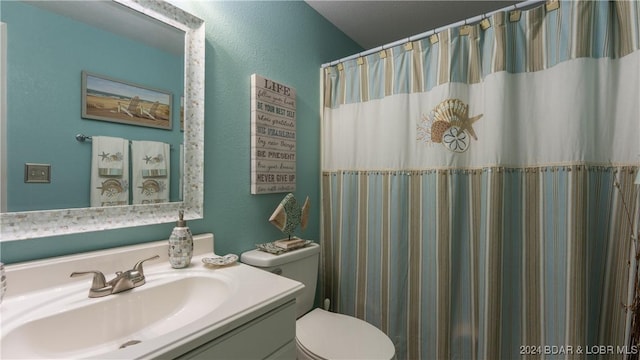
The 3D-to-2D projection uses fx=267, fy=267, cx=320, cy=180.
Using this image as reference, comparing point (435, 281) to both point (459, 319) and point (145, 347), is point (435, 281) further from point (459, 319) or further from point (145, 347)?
point (145, 347)

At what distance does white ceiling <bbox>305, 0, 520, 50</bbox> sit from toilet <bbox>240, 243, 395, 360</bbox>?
1476 mm

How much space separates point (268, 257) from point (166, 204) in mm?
478

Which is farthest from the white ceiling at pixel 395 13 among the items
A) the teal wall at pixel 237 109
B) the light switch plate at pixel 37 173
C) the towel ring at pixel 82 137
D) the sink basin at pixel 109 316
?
the sink basin at pixel 109 316

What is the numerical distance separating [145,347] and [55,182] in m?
0.61

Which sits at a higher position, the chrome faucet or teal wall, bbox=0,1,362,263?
teal wall, bbox=0,1,362,263

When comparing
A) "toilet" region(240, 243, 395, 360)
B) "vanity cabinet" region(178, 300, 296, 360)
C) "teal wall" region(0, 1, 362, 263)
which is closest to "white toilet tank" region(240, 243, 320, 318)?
"toilet" region(240, 243, 395, 360)

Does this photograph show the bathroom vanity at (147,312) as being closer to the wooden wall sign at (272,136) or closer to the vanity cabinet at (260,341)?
the vanity cabinet at (260,341)

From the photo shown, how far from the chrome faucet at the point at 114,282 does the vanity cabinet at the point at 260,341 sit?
0.37 metres

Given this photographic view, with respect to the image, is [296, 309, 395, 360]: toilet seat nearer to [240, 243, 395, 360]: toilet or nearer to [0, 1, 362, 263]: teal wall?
[240, 243, 395, 360]: toilet

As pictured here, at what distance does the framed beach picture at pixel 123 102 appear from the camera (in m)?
0.85

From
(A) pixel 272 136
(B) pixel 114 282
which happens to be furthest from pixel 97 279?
(A) pixel 272 136

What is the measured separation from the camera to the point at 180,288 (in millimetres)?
884

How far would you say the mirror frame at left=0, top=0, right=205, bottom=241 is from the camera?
754 mm

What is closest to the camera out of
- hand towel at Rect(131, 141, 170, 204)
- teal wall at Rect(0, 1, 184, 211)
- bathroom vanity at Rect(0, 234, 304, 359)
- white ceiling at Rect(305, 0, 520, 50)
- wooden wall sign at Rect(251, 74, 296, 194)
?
bathroom vanity at Rect(0, 234, 304, 359)
